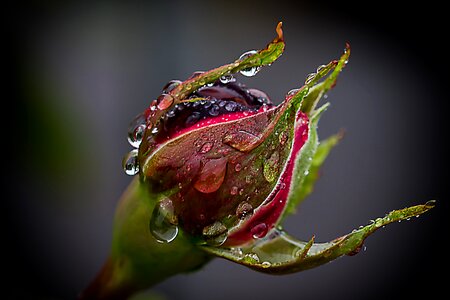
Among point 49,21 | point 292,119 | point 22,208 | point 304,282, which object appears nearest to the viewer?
point 292,119

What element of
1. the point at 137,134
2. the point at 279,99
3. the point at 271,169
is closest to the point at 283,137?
the point at 271,169

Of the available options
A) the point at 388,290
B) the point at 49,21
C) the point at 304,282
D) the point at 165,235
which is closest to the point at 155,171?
the point at 165,235

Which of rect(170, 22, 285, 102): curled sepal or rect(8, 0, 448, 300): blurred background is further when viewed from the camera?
rect(8, 0, 448, 300): blurred background

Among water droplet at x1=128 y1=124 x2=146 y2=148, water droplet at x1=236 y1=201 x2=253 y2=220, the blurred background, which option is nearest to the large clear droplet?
water droplet at x1=128 y1=124 x2=146 y2=148

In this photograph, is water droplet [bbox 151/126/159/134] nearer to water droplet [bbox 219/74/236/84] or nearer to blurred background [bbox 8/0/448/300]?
water droplet [bbox 219/74/236/84]

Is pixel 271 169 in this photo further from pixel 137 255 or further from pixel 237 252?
pixel 137 255

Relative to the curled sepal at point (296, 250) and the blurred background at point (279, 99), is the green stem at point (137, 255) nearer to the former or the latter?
the curled sepal at point (296, 250)

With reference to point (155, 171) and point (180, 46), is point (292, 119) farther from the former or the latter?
point (180, 46)
